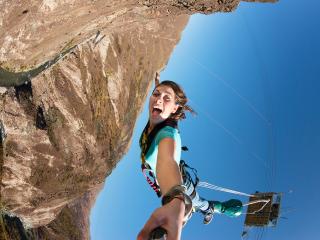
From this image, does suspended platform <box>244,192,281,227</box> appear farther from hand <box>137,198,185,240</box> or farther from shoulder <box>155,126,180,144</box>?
hand <box>137,198,185,240</box>

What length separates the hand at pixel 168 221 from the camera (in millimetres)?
1974

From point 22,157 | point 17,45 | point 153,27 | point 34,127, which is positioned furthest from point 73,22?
point 153,27

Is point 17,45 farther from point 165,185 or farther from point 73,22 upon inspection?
point 165,185

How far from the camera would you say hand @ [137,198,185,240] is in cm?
197

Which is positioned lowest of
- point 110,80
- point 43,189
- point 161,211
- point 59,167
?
point 161,211

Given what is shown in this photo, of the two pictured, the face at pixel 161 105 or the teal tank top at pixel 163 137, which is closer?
the teal tank top at pixel 163 137

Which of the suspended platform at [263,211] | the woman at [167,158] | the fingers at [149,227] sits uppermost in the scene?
the suspended platform at [263,211]

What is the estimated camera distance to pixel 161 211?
2102mm

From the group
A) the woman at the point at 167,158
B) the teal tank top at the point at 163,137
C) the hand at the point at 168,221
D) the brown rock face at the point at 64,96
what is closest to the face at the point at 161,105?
the woman at the point at 167,158

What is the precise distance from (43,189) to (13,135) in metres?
3.55

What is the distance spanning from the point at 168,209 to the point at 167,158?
65cm

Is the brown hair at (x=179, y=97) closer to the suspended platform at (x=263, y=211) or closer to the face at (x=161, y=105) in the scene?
the face at (x=161, y=105)

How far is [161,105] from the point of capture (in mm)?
3758

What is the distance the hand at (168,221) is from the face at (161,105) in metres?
1.60
